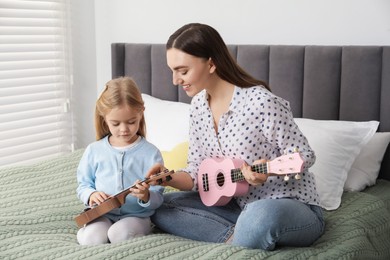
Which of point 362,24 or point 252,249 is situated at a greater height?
point 362,24

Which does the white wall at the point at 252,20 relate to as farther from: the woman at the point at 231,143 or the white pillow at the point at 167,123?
the woman at the point at 231,143

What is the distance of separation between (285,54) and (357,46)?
0.31 meters

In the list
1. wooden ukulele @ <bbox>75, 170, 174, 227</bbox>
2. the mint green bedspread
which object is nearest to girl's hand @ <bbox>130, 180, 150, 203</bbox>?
wooden ukulele @ <bbox>75, 170, 174, 227</bbox>

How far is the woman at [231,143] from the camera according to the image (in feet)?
6.13

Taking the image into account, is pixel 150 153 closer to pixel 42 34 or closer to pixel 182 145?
pixel 182 145

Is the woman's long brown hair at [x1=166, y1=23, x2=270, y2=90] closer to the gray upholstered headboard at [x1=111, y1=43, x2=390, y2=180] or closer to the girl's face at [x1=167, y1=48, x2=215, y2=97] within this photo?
the girl's face at [x1=167, y1=48, x2=215, y2=97]

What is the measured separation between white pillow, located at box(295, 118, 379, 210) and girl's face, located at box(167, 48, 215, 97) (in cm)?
57

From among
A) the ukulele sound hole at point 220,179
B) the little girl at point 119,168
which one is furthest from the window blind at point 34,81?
the ukulele sound hole at point 220,179

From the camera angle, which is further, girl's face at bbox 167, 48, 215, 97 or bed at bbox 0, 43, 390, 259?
girl's face at bbox 167, 48, 215, 97

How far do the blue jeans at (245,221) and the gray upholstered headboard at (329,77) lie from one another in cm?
75

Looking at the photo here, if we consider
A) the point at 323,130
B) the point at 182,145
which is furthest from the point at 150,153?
the point at 323,130

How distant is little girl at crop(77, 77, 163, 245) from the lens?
1910mm

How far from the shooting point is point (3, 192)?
91.3 inches

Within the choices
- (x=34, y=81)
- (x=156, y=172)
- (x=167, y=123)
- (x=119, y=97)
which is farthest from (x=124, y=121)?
(x=34, y=81)
